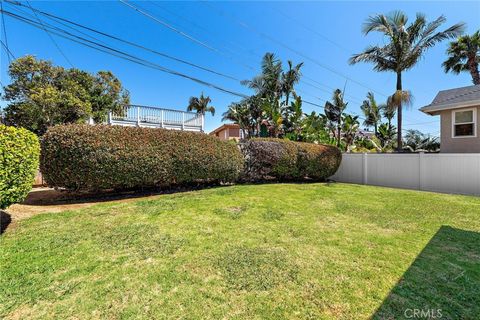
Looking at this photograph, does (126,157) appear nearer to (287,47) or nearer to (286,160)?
(286,160)

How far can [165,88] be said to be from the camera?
21719 mm

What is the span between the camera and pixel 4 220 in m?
4.64

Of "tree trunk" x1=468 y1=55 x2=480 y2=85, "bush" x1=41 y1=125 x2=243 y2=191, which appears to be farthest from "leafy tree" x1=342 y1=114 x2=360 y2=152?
"bush" x1=41 y1=125 x2=243 y2=191

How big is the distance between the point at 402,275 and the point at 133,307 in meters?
3.07

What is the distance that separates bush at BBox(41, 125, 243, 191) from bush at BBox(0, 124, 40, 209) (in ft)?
5.63

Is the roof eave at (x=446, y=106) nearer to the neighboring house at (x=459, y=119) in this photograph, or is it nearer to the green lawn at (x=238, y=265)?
the neighboring house at (x=459, y=119)

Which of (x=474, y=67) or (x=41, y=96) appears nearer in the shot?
(x=474, y=67)

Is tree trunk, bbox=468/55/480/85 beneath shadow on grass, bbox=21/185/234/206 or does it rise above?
above

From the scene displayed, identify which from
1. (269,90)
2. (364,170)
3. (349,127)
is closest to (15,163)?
(364,170)

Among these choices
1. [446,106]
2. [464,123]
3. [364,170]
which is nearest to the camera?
[464,123]

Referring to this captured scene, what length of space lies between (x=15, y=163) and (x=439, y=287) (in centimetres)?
662

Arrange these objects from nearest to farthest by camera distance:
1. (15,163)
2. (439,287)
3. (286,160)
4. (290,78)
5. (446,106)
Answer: (439,287) < (15,163) < (446,106) < (286,160) < (290,78)

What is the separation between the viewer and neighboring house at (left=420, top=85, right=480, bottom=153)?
33.1 ft

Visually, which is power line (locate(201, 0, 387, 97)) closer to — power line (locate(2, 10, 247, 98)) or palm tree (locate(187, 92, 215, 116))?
power line (locate(2, 10, 247, 98))
